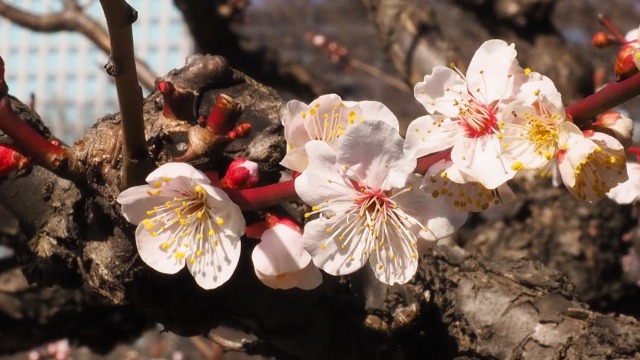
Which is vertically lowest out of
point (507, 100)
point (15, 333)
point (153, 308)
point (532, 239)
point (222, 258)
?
point (532, 239)

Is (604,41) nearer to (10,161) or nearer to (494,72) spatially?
(494,72)

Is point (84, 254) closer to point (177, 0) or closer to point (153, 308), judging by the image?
point (153, 308)

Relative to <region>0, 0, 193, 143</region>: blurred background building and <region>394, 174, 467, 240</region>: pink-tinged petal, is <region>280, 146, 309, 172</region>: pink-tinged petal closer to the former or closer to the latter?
<region>394, 174, 467, 240</region>: pink-tinged petal

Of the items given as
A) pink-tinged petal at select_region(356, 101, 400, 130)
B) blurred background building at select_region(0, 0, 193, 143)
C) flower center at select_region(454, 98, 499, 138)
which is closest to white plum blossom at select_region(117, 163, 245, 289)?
pink-tinged petal at select_region(356, 101, 400, 130)

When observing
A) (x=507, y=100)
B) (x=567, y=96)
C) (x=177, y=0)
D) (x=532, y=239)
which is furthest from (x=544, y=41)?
(x=507, y=100)

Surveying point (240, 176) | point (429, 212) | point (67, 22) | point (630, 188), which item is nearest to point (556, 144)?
point (429, 212)

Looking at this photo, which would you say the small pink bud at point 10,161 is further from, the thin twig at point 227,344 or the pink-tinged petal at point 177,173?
the thin twig at point 227,344
